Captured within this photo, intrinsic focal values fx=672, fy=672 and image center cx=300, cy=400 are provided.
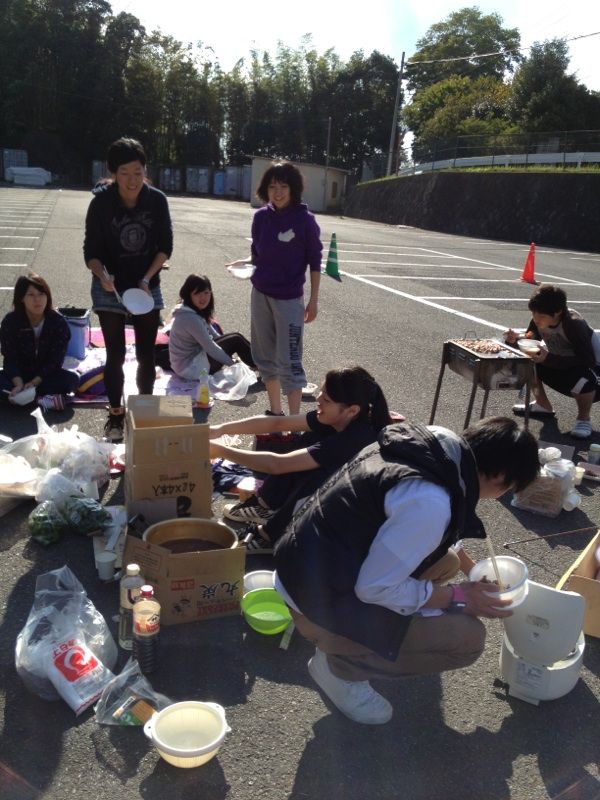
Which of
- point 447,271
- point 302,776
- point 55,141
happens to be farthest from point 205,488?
point 55,141

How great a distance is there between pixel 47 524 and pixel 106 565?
0.54 m

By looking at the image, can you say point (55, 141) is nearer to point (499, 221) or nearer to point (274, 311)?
point (499, 221)

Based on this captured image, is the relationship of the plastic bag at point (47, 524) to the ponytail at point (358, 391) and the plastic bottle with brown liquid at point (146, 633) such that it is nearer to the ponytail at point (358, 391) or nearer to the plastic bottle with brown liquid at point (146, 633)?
the plastic bottle with brown liquid at point (146, 633)

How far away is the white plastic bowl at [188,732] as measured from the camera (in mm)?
2139

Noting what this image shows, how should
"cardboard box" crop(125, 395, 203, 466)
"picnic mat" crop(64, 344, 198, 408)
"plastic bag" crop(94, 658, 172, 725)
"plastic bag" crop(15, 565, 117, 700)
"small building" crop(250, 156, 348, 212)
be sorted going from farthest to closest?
"small building" crop(250, 156, 348, 212) → "picnic mat" crop(64, 344, 198, 408) → "cardboard box" crop(125, 395, 203, 466) → "plastic bag" crop(15, 565, 117, 700) → "plastic bag" crop(94, 658, 172, 725)

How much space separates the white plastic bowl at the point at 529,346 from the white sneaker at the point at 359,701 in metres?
3.50

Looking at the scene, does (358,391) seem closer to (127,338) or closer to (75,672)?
(75,672)

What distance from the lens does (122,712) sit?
238 cm

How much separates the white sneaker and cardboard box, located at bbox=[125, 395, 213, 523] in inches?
48.9

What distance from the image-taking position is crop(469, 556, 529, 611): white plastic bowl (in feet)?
7.90

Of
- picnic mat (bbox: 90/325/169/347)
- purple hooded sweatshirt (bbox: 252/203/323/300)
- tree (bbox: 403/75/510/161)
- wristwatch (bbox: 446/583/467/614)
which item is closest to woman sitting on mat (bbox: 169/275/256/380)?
picnic mat (bbox: 90/325/169/347)

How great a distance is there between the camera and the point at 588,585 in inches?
115

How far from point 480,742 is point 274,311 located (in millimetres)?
3190

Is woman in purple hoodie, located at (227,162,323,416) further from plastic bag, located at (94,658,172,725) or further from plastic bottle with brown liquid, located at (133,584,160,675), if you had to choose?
plastic bag, located at (94,658,172,725)
